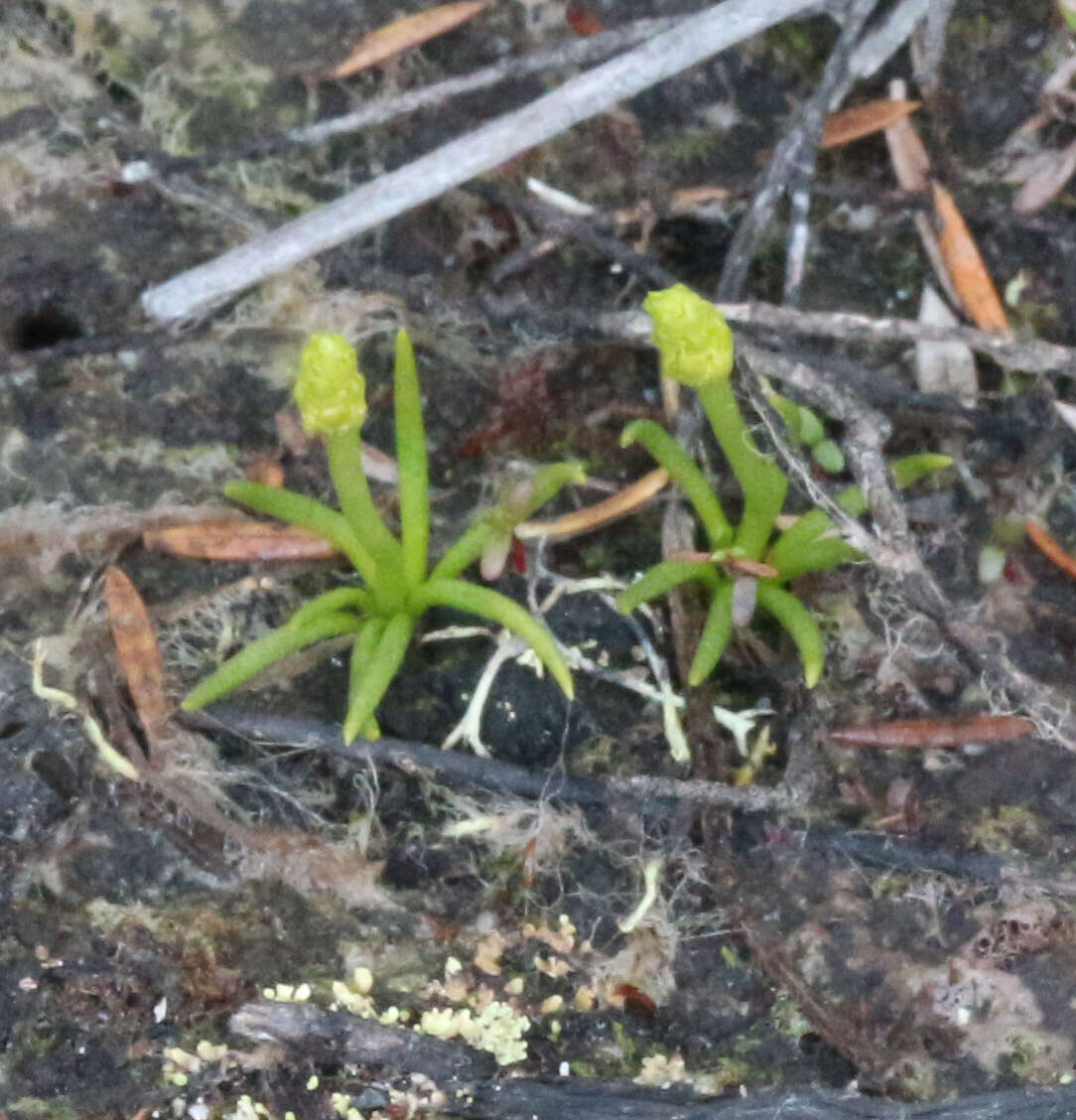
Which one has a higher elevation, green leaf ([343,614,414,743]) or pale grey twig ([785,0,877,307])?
pale grey twig ([785,0,877,307])

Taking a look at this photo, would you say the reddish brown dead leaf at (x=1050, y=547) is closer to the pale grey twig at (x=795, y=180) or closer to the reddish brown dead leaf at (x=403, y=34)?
the pale grey twig at (x=795, y=180)

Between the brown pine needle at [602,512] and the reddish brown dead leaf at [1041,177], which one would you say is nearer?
the brown pine needle at [602,512]

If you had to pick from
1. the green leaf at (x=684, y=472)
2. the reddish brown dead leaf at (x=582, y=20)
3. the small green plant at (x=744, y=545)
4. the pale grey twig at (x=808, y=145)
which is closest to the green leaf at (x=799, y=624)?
the small green plant at (x=744, y=545)

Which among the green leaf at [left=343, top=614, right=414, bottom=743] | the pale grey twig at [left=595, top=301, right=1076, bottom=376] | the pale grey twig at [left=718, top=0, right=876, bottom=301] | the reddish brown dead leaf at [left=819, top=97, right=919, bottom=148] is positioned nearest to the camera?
the green leaf at [left=343, top=614, right=414, bottom=743]

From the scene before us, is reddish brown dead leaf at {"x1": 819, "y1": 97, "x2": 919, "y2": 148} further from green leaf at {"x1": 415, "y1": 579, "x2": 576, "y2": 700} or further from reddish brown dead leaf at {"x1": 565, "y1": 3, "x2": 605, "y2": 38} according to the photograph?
green leaf at {"x1": 415, "y1": 579, "x2": 576, "y2": 700}

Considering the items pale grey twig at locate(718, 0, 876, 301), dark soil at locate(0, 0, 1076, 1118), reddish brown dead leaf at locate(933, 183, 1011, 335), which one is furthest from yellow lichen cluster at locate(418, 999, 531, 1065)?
reddish brown dead leaf at locate(933, 183, 1011, 335)

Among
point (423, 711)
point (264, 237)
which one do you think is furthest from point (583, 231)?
point (423, 711)

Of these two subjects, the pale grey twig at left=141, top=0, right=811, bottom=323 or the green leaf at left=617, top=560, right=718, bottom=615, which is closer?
the green leaf at left=617, top=560, right=718, bottom=615
